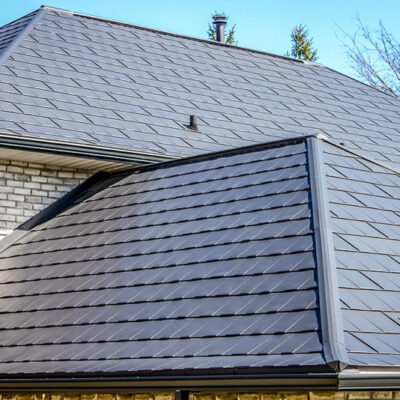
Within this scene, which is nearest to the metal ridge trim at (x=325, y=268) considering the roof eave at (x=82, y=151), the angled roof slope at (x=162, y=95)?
the roof eave at (x=82, y=151)

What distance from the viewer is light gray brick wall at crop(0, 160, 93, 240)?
13705 millimetres

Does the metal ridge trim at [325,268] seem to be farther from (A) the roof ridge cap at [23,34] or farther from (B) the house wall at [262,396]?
(A) the roof ridge cap at [23,34]

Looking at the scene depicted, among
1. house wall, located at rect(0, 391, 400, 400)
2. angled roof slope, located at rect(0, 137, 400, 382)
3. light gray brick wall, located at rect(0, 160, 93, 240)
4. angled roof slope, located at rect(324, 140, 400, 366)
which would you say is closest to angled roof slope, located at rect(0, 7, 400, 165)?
light gray brick wall, located at rect(0, 160, 93, 240)

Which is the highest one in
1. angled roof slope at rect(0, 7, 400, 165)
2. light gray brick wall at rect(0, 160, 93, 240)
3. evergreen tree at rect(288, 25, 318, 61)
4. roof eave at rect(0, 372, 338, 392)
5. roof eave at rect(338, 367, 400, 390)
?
evergreen tree at rect(288, 25, 318, 61)

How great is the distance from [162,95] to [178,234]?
467 centimetres

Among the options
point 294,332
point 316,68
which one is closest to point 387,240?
point 294,332

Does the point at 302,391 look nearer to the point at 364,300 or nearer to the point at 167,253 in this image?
the point at 364,300

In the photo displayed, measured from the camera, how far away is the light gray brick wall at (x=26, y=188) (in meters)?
13.7

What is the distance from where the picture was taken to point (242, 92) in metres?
17.5

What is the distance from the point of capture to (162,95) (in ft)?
52.5

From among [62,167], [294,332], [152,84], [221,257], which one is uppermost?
[152,84]

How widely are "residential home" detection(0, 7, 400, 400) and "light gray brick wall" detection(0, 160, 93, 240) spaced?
0.07 ft

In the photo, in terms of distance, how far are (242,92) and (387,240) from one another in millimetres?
7100

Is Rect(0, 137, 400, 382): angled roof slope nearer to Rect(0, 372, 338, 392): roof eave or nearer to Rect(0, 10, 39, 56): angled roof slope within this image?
Rect(0, 372, 338, 392): roof eave
